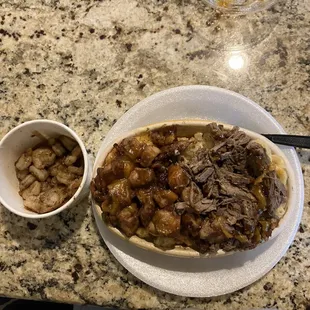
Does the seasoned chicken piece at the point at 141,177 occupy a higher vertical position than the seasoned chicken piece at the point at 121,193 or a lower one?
higher

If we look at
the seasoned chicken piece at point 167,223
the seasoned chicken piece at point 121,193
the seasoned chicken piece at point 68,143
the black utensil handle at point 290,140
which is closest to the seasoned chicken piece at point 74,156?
the seasoned chicken piece at point 68,143

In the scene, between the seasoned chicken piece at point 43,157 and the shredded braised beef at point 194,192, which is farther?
the seasoned chicken piece at point 43,157

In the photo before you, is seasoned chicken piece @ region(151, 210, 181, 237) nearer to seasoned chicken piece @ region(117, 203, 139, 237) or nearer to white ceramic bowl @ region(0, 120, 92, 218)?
seasoned chicken piece @ region(117, 203, 139, 237)

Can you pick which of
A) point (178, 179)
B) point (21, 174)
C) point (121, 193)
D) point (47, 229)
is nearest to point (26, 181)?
point (21, 174)

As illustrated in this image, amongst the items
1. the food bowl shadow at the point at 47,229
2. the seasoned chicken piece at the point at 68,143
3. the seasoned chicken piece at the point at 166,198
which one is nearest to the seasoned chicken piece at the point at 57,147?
the seasoned chicken piece at the point at 68,143

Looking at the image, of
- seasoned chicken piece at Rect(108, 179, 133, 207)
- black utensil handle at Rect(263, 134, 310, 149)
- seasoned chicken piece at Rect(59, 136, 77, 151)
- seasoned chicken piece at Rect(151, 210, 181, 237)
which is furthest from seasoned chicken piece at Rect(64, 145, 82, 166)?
black utensil handle at Rect(263, 134, 310, 149)

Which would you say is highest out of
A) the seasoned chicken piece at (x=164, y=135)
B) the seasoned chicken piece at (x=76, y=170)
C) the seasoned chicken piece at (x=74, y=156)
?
the seasoned chicken piece at (x=164, y=135)

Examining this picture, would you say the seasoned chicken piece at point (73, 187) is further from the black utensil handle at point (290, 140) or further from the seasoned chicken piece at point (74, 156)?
the black utensil handle at point (290, 140)
